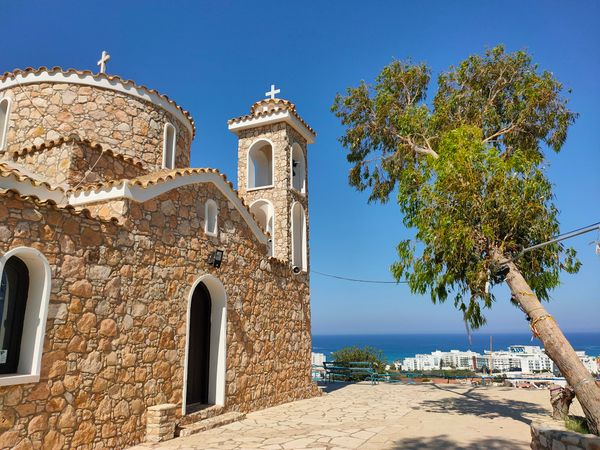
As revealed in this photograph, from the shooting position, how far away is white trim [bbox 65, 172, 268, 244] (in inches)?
290

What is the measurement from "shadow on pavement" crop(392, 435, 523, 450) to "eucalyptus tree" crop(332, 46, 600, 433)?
132 centimetres

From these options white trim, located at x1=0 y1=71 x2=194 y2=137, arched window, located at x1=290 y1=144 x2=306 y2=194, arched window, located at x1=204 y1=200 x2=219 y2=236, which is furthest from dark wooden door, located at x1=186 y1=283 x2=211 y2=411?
arched window, located at x1=290 y1=144 x2=306 y2=194

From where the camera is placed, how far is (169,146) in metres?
11.3

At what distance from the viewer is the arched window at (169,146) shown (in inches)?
436

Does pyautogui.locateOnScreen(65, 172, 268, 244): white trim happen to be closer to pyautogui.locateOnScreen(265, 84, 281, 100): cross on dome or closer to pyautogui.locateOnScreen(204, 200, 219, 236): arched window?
pyautogui.locateOnScreen(204, 200, 219, 236): arched window

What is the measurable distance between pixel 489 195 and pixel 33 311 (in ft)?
26.8

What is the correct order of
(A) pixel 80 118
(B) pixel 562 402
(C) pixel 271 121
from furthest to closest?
(C) pixel 271 121
(A) pixel 80 118
(B) pixel 562 402

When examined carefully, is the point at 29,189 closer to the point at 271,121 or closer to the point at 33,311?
the point at 33,311

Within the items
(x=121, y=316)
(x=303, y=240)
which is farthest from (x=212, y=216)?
(x=303, y=240)

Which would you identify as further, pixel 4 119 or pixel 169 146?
pixel 169 146

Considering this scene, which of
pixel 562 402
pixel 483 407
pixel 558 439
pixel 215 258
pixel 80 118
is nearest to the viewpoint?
pixel 558 439

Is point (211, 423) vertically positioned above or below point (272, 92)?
below

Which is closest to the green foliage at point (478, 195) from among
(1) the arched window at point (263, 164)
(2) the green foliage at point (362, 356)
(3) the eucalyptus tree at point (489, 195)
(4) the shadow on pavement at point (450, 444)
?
(3) the eucalyptus tree at point (489, 195)

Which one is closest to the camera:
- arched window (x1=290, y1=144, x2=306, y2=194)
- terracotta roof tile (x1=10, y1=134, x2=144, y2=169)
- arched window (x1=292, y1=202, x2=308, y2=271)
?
terracotta roof tile (x1=10, y1=134, x2=144, y2=169)
